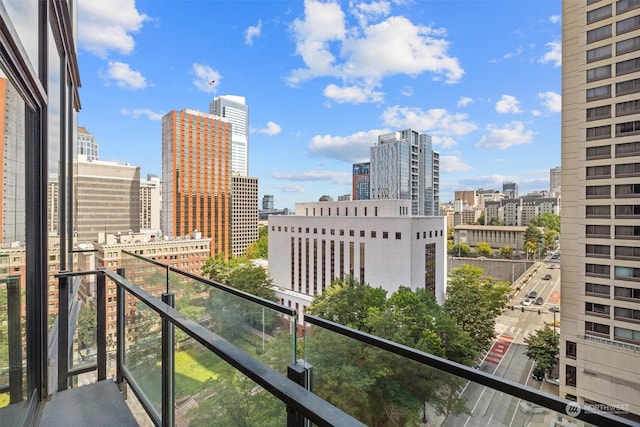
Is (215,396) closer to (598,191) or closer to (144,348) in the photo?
(144,348)

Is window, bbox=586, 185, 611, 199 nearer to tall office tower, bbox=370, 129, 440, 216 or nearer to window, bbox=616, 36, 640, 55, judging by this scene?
window, bbox=616, 36, 640, 55

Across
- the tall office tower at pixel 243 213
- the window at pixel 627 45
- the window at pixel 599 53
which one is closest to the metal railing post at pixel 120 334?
the window at pixel 599 53

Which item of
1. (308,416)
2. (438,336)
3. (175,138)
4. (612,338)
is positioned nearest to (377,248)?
(438,336)

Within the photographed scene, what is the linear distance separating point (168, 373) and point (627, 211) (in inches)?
287

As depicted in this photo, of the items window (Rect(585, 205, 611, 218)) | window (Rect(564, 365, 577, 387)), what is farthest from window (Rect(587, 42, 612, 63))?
window (Rect(564, 365, 577, 387))

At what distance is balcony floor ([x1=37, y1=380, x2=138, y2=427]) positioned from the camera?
131 centimetres

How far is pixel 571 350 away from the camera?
6.30 meters

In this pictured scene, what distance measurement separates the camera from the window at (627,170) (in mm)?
5176

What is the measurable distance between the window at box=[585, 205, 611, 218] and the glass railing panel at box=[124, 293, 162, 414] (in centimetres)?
734

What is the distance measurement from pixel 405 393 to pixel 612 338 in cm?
779

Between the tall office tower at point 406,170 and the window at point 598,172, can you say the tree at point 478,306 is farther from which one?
the tall office tower at point 406,170

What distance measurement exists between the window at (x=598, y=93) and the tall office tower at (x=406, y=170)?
74.8 feet

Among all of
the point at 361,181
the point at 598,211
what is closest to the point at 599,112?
the point at 598,211

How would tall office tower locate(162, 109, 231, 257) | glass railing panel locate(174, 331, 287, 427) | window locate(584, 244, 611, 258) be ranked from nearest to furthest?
glass railing panel locate(174, 331, 287, 427), window locate(584, 244, 611, 258), tall office tower locate(162, 109, 231, 257)
